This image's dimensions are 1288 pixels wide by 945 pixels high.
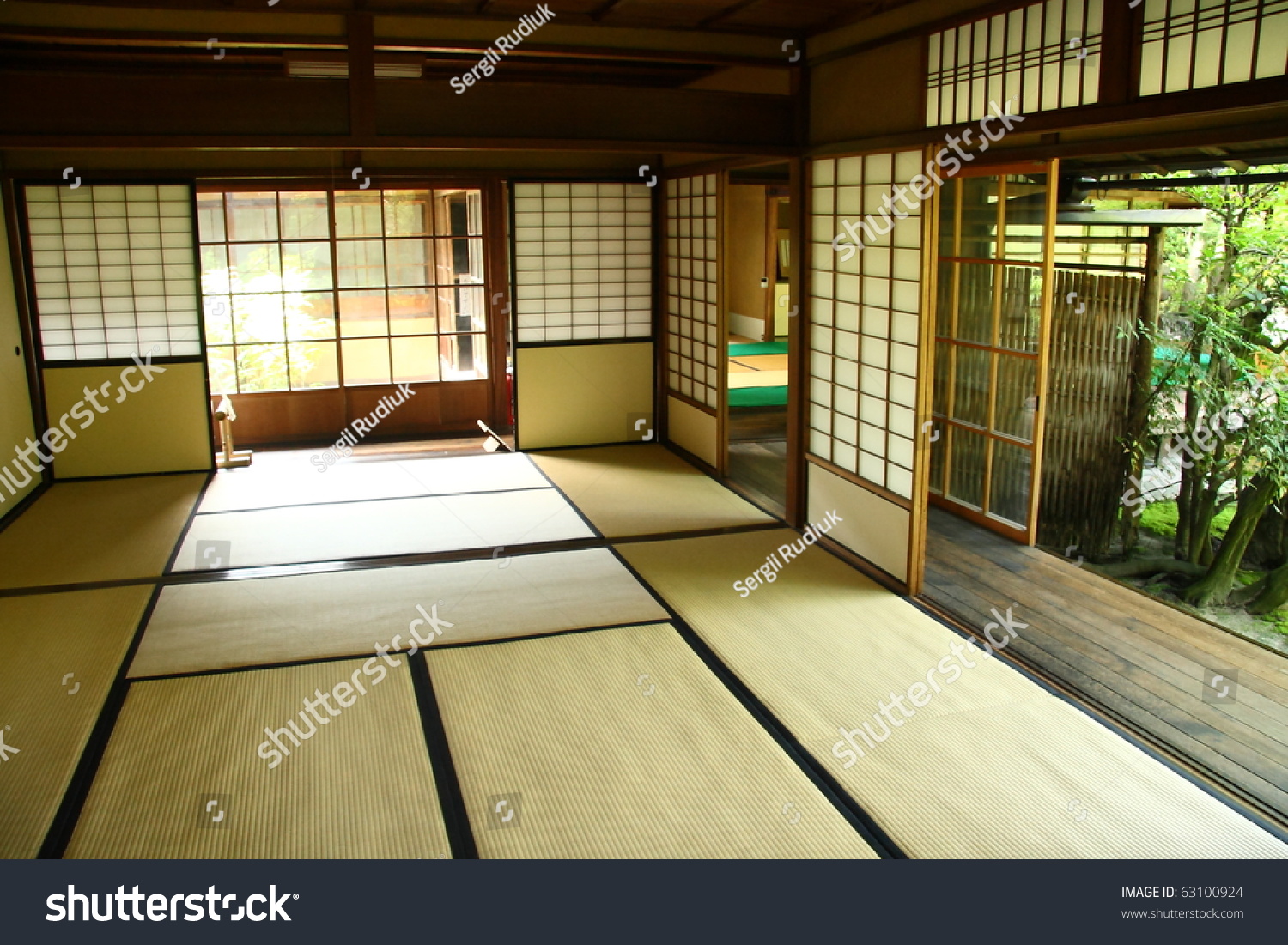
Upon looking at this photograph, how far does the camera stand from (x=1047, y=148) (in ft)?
15.1

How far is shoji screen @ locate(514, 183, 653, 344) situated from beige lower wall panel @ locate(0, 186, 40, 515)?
10.6ft

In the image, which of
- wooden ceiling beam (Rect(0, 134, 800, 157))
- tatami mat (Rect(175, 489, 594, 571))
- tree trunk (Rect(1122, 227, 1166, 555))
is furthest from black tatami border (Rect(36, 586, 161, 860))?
tree trunk (Rect(1122, 227, 1166, 555))

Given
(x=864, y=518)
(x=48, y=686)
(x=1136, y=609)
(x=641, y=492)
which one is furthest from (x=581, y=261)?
(x=48, y=686)

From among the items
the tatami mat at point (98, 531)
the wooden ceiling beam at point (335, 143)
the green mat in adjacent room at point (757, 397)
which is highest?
the wooden ceiling beam at point (335, 143)

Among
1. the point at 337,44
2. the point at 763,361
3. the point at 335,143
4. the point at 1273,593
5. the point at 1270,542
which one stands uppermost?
the point at 337,44

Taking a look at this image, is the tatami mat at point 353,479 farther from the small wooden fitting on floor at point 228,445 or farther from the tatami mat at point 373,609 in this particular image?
the tatami mat at point 373,609

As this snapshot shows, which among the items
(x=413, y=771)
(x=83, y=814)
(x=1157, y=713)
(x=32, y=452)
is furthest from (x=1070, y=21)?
(x=32, y=452)

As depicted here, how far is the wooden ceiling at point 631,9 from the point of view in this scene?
4.55m

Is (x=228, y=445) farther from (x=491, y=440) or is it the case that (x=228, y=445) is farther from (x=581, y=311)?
(x=581, y=311)

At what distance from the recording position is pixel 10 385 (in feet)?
20.6

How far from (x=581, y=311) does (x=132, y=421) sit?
3.21 metres

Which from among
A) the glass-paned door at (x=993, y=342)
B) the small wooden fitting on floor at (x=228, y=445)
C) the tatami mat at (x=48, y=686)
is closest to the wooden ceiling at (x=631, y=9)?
the glass-paned door at (x=993, y=342)

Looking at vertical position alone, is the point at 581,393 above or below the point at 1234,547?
above

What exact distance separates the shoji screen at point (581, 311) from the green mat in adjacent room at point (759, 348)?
176 inches
